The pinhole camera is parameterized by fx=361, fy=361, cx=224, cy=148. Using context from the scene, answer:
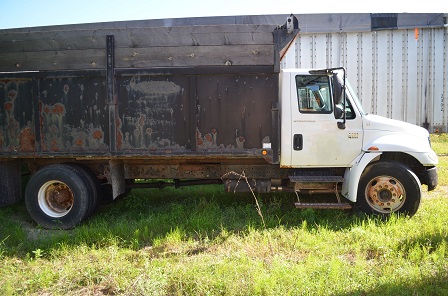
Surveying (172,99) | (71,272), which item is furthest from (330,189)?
(71,272)

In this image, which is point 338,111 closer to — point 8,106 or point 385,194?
point 385,194

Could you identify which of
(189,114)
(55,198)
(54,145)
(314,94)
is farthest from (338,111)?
(55,198)

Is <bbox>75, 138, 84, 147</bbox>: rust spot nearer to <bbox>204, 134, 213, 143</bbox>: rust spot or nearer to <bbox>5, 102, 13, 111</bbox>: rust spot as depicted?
<bbox>5, 102, 13, 111</bbox>: rust spot

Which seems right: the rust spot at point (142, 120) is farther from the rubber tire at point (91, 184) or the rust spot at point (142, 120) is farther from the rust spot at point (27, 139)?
the rust spot at point (27, 139)

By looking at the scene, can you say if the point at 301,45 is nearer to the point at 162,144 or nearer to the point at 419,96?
the point at 419,96

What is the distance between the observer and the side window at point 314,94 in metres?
5.41

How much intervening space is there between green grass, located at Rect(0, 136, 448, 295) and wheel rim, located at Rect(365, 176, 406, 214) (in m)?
0.30

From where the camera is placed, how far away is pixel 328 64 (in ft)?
38.6

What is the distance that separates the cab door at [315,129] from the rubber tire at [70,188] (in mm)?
3057

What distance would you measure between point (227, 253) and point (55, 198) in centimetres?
308

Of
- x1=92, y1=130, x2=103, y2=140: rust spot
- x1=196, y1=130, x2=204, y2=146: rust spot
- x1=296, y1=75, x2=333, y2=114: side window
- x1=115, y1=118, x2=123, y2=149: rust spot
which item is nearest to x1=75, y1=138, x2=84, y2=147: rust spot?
x1=92, y1=130, x2=103, y2=140: rust spot

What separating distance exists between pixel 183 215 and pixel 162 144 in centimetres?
123

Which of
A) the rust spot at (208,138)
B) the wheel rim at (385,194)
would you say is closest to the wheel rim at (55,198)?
the rust spot at (208,138)

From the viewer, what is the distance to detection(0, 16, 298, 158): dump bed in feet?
16.9
